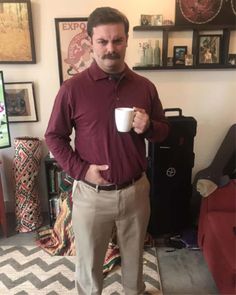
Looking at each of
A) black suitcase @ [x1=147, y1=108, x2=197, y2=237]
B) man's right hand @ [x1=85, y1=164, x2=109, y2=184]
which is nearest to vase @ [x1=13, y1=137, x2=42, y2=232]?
black suitcase @ [x1=147, y1=108, x2=197, y2=237]

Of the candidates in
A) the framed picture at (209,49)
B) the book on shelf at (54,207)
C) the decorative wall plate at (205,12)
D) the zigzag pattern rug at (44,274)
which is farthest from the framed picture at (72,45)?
the zigzag pattern rug at (44,274)

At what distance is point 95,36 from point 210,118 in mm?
1538

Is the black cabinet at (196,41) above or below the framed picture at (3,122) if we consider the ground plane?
above

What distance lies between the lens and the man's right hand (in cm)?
128

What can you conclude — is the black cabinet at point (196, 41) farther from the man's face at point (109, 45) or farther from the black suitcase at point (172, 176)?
the man's face at point (109, 45)

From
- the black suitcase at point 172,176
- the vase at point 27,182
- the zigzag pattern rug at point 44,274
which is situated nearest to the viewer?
the zigzag pattern rug at point 44,274

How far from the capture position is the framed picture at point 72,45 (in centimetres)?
229

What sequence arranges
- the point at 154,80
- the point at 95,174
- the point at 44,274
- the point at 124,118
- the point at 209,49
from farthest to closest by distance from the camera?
1. the point at 154,80
2. the point at 209,49
3. the point at 44,274
4. the point at 95,174
5. the point at 124,118

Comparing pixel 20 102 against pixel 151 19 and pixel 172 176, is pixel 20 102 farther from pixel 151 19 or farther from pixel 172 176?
pixel 172 176

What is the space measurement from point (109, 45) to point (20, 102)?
4.83ft

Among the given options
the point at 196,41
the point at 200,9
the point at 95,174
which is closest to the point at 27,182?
the point at 95,174

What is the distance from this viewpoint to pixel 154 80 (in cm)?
241

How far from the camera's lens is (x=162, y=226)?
2.31 metres

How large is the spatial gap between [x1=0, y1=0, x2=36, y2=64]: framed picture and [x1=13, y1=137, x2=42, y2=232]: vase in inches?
25.8
